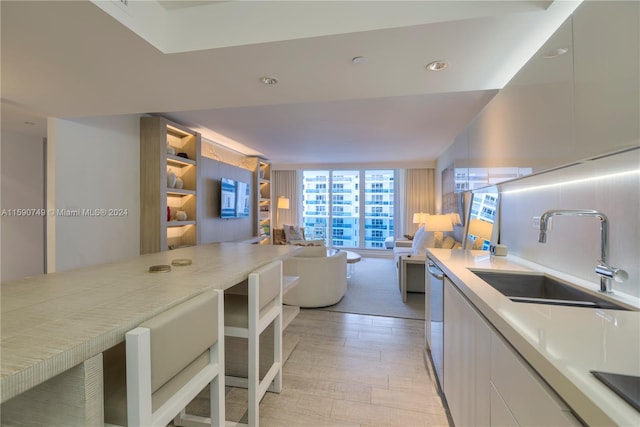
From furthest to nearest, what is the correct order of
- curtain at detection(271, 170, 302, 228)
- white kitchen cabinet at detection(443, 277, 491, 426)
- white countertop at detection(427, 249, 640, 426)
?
curtain at detection(271, 170, 302, 228), white kitchen cabinet at detection(443, 277, 491, 426), white countertop at detection(427, 249, 640, 426)

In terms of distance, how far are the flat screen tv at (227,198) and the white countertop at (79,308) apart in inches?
142

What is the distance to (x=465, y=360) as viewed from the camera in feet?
4.35

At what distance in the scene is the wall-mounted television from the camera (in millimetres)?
5016

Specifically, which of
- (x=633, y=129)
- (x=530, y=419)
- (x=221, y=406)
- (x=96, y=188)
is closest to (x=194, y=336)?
(x=221, y=406)

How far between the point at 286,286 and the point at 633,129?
194cm

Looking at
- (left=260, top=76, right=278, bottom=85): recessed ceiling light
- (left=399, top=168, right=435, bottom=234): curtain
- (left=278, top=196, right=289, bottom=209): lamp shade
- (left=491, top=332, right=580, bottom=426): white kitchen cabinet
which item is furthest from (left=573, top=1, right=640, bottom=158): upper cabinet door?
(left=278, top=196, right=289, bottom=209): lamp shade

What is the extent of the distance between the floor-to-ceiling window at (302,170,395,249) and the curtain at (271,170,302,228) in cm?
29

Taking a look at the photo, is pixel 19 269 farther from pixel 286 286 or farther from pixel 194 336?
pixel 194 336

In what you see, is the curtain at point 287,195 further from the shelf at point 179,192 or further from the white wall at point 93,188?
the white wall at point 93,188

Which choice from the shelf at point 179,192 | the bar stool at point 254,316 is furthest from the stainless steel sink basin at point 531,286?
the shelf at point 179,192

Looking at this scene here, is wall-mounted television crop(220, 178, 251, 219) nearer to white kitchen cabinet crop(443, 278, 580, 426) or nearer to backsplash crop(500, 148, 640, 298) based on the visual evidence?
white kitchen cabinet crop(443, 278, 580, 426)

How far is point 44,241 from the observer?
13.6 feet

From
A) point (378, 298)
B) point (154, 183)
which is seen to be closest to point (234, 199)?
point (154, 183)

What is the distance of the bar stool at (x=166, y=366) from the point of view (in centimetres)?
71
